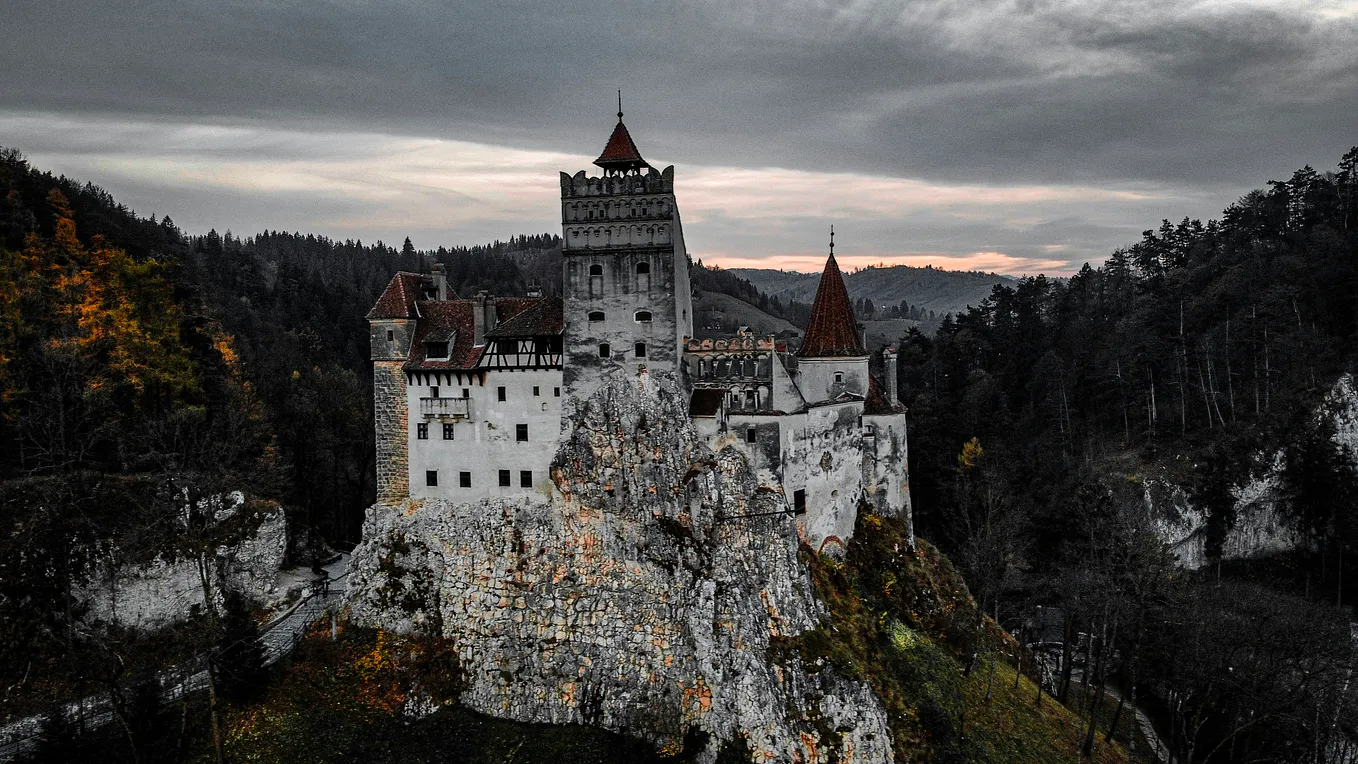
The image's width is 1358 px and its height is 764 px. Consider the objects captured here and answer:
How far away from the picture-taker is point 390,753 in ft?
107

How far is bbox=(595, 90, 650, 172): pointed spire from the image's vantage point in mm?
37406

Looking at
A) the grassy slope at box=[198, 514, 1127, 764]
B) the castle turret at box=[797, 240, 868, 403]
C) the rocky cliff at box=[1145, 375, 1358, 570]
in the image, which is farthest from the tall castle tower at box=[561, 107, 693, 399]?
the rocky cliff at box=[1145, 375, 1358, 570]

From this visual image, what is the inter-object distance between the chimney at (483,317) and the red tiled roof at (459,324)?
24cm

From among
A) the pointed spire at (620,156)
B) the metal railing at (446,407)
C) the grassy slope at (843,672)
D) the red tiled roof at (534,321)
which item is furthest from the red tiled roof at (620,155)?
the grassy slope at (843,672)

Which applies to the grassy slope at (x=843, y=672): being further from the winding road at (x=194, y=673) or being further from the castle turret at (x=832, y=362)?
the castle turret at (x=832, y=362)

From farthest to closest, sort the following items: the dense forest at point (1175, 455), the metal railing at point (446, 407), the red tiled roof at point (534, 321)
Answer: the metal railing at point (446, 407) < the red tiled roof at point (534, 321) < the dense forest at point (1175, 455)

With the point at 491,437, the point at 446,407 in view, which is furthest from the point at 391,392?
the point at 491,437

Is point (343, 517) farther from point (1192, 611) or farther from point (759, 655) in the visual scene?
point (1192, 611)

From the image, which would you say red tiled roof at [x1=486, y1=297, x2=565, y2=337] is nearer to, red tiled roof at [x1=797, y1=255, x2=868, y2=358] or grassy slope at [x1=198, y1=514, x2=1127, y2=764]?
red tiled roof at [x1=797, y1=255, x2=868, y2=358]

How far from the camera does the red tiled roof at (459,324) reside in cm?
3856

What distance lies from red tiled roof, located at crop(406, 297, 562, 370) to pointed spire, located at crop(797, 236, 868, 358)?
12.7 metres

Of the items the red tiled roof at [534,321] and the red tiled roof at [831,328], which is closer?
the red tiled roof at [831,328]

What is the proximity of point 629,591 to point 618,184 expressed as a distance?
773 inches

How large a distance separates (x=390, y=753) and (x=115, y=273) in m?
32.3
